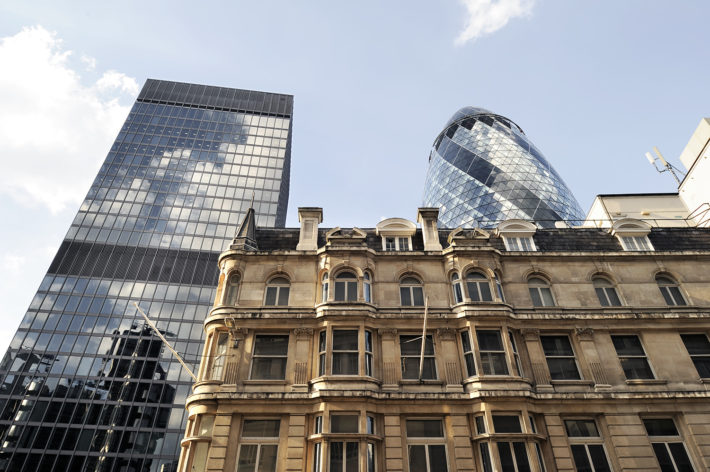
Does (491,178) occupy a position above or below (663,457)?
above

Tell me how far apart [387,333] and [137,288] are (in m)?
58.3

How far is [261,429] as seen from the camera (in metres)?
17.1

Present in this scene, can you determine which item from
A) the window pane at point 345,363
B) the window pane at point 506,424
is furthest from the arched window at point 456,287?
the window pane at point 345,363

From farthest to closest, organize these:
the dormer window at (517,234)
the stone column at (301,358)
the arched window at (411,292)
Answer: the dormer window at (517,234) < the arched window at (411,292) < the stone column at (301,358)

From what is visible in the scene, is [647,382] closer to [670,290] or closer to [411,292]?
[670,290]

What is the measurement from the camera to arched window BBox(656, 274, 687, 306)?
20922 mm

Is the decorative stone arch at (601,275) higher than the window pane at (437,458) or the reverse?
higher

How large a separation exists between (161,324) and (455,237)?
53.8m

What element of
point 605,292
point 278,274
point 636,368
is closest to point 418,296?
point 278,274

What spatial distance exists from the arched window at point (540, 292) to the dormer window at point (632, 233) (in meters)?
5.95

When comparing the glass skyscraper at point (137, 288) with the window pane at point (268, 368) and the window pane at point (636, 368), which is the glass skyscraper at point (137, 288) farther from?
the window pane at point (636, 368)

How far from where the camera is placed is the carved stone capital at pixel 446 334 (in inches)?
756

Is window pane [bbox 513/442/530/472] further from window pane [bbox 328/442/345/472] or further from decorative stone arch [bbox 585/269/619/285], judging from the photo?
decorative stone arch [bbox 585/269/619/285]

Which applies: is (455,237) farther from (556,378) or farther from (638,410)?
(638,410)
